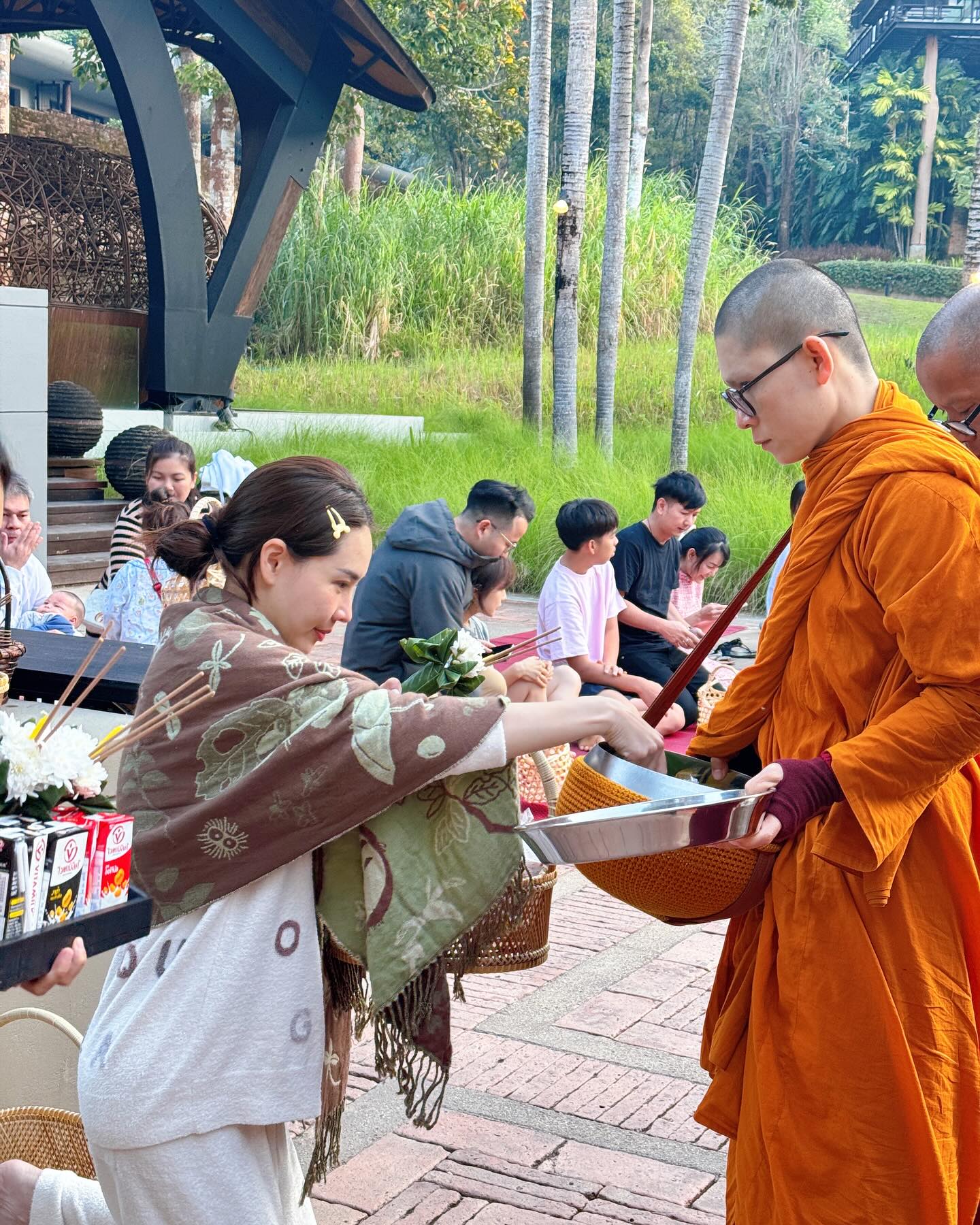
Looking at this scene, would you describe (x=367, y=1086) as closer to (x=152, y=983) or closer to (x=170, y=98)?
(x=152, y=983)

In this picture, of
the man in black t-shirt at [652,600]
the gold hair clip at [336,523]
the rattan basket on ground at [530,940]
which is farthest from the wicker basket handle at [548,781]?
the man in black t-shirt at [652,600]

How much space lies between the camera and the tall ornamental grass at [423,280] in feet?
74.3

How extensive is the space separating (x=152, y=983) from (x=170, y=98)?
1239 cm

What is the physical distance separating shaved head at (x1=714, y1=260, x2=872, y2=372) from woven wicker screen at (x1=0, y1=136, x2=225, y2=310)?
1216 centimetres

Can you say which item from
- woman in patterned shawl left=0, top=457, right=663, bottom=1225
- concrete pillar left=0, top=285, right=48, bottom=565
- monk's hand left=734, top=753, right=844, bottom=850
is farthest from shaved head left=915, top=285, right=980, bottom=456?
concrete pillar left=0, top=285, right=48, bottom=565

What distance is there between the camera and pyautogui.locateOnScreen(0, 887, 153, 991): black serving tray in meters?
1.79

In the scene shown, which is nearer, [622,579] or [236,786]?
[236,786]

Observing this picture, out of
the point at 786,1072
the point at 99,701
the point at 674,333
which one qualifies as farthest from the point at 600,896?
the point at 674,333

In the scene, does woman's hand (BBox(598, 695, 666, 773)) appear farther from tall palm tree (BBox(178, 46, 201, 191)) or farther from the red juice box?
tall palm tree (BBox(178, 46, 201, 191))

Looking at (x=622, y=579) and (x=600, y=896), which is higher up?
(x=622, y=579)

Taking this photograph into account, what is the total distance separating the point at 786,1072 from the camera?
240cm

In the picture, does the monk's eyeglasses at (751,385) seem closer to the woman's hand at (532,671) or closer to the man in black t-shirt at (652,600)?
the woman's hand at (532,671)

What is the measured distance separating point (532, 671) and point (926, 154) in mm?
37670

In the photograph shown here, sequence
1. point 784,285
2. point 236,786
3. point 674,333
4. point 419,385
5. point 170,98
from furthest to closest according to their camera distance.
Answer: point 674,333 → point 419,385 → point 170,98 → point 784,285 → point 236,786
